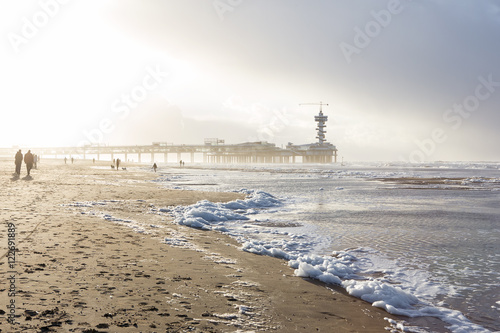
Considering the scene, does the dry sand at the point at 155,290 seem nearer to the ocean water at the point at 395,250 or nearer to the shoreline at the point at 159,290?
the shoreline at the point at 159,290

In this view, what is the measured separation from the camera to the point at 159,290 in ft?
18.2

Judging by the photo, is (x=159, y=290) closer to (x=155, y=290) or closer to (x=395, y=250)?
(x=155, y=290)

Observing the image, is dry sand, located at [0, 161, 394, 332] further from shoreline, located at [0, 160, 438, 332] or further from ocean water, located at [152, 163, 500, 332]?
ocean water, located at [152, 163, 500, 332]

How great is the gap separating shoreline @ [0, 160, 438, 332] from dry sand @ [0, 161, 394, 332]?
1 cm

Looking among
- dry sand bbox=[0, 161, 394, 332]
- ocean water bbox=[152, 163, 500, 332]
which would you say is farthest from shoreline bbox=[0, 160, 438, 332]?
ocean water bbox=[152, 163, 500, 332]

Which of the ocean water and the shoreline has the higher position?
the shoreline

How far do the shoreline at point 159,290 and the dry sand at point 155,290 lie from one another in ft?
0.04

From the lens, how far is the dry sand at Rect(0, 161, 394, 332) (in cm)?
442

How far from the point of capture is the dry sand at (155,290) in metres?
4.42

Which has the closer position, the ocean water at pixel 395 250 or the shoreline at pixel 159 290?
the shoreline at pixel 159 290

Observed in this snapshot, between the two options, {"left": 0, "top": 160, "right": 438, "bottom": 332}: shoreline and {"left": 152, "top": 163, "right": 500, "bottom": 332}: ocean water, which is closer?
{"left": 0, "top": 160, "right": 438, "bottom": 332}: shoreline

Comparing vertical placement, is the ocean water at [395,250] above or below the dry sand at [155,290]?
below

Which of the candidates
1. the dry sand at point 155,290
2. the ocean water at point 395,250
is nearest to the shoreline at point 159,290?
the dry sand at point 155,290

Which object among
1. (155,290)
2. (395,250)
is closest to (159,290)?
(155,290)
